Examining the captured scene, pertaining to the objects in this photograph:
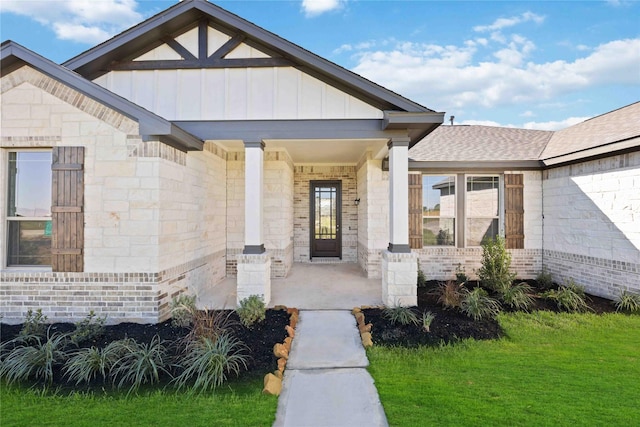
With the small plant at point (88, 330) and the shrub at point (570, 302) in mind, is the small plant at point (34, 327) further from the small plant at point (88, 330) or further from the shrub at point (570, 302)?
the shrub at point (570, 302)

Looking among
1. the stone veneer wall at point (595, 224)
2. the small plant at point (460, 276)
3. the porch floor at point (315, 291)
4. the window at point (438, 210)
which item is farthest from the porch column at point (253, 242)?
the stone veneer wall at point (595, 224)

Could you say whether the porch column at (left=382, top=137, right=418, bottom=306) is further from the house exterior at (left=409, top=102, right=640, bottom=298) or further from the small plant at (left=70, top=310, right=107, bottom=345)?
the small plant at (left=70, top=310, right=107, bottom=345)

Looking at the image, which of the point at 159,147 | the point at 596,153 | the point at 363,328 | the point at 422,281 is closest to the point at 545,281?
the point at 422,281

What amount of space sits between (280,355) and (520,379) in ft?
8.53

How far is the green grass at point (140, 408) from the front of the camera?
2.60 meters

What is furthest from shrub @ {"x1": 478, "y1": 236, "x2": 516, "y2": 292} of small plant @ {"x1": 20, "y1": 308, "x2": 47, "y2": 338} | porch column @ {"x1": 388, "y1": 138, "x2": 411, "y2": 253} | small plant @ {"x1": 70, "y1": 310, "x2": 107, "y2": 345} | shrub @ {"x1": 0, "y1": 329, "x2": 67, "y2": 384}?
small plant @ {"x1": 20, "y1": 308, "x2": 47, "y2": 338}

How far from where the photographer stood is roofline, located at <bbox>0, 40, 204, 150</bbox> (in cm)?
460

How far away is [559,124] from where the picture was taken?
26.9 metres

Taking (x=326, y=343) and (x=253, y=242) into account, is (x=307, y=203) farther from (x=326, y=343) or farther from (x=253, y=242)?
(x=326, y=343)

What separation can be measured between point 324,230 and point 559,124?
2757cm

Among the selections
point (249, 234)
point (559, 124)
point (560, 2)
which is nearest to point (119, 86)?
point (249, 234)

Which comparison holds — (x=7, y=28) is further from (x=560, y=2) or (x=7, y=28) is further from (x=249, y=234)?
(x=560, y=2)

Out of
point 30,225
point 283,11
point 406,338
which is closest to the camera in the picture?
point 406,338

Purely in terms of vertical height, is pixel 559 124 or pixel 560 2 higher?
pixel 559 124
